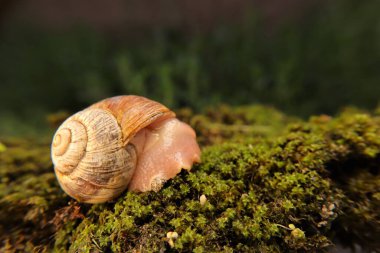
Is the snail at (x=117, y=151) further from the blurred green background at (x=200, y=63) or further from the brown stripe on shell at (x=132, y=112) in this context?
the blurred green background at (x=200, y=63)

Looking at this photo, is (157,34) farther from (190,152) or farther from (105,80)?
(190,152)

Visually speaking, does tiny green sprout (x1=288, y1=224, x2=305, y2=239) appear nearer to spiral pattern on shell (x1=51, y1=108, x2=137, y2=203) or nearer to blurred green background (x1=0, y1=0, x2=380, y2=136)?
spiral pattern on shell (x1=51, y1=108, x2=137, y2=203)

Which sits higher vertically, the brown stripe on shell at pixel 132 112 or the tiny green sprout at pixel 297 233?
the brown stripe on shell at pixel 132 112

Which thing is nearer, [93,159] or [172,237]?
[172,237]

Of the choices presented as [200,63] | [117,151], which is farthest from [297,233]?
[200,63]

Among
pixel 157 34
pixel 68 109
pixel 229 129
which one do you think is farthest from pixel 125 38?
pixel 229 129

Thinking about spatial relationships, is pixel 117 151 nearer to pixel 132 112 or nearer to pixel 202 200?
pixel 132 112

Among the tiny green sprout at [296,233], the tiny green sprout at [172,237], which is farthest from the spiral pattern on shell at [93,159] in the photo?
the tiny green sprout at [296,233]
